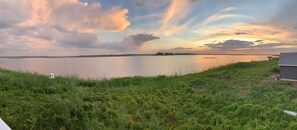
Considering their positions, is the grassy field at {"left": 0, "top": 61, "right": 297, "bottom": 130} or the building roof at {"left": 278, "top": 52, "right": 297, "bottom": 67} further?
the building roof at {"left": 278, "top": 52, "right": 297, "bottom": 67}

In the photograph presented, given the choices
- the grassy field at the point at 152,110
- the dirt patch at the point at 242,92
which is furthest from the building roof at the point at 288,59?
Answer: the dirt patch at the point at 242,92

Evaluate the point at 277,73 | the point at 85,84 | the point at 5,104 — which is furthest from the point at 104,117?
the point at 277,73

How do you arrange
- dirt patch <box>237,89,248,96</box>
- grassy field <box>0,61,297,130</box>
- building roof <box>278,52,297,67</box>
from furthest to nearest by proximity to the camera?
1. building roof <box>278,52,297,67</box>
2. dirt patch <box>237,89,248,96</box>
3. grassy field <box>0,61,297,130</box>

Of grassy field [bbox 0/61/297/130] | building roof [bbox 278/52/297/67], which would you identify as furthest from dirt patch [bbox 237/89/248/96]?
building roof [bbox 278/52/297/67]

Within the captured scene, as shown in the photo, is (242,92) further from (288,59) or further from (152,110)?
(152,110)

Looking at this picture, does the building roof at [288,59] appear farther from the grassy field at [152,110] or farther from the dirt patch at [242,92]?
the dirt patch at [242,92]

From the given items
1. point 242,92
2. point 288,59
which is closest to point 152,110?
point 242,92

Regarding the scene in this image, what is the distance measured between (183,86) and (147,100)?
235 centimetres

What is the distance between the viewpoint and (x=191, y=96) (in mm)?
6941

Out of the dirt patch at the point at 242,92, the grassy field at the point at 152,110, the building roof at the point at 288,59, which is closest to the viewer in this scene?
the grassy field at the point at 152,110

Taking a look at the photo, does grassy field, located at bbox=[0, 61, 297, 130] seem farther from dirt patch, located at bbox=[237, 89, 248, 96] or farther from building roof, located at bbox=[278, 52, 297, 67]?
building roof, located at bbox=[278, 52, 297, 67]

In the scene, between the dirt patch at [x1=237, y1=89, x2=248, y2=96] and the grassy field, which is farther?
the dirt patch at [x1=237, y1=89, x2=248, y2=96]

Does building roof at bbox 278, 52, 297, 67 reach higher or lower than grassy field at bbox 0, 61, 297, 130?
higher

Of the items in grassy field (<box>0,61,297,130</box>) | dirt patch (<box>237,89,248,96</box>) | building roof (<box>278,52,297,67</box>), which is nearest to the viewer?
grassy field (<box>0,61,297,130</box>)
